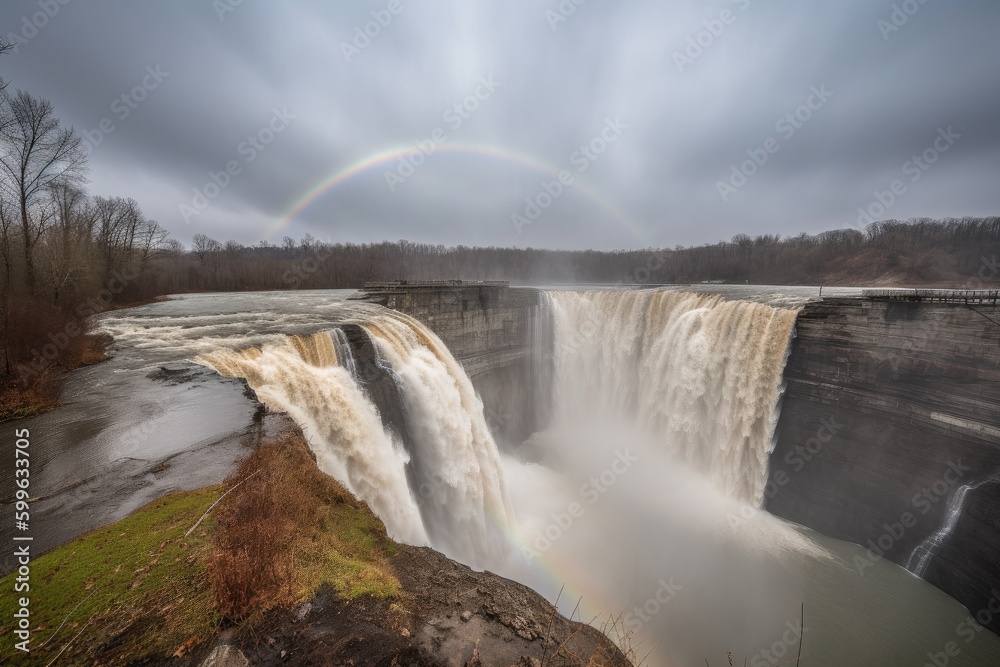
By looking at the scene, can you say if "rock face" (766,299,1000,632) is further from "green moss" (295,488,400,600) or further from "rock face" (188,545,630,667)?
"green moss" (295,488,400,600)

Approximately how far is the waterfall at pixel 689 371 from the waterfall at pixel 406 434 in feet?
36.8

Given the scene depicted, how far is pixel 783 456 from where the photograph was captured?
1658 cm

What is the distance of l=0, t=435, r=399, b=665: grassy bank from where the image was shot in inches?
126

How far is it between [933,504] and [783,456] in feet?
14.6

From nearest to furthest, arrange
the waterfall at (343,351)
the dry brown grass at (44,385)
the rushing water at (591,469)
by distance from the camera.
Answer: the rushing water at (591,469) < the dry brown grass at (44,385) < the waterfall at (343,351)

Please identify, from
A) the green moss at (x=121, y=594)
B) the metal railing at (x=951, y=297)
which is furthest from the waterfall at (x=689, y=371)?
the green moss at (x=121, y=594)

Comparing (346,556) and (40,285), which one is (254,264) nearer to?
(40,285)

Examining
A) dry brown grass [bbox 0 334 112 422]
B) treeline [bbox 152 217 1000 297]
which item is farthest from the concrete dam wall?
treeline [bbox 152 217 1000 297]

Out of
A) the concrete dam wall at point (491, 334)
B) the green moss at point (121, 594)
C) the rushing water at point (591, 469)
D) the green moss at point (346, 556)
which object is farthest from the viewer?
the concrete dam wall at point (491, 334)

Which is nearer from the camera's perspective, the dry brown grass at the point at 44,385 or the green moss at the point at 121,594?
the green moss at the point at 121,594

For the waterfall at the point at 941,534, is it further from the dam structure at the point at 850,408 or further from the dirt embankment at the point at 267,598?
the dirt embankment at the point at 267,598

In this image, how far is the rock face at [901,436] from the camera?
1205cm

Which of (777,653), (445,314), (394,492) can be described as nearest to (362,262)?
(445,314)

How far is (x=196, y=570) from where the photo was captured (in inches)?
158
